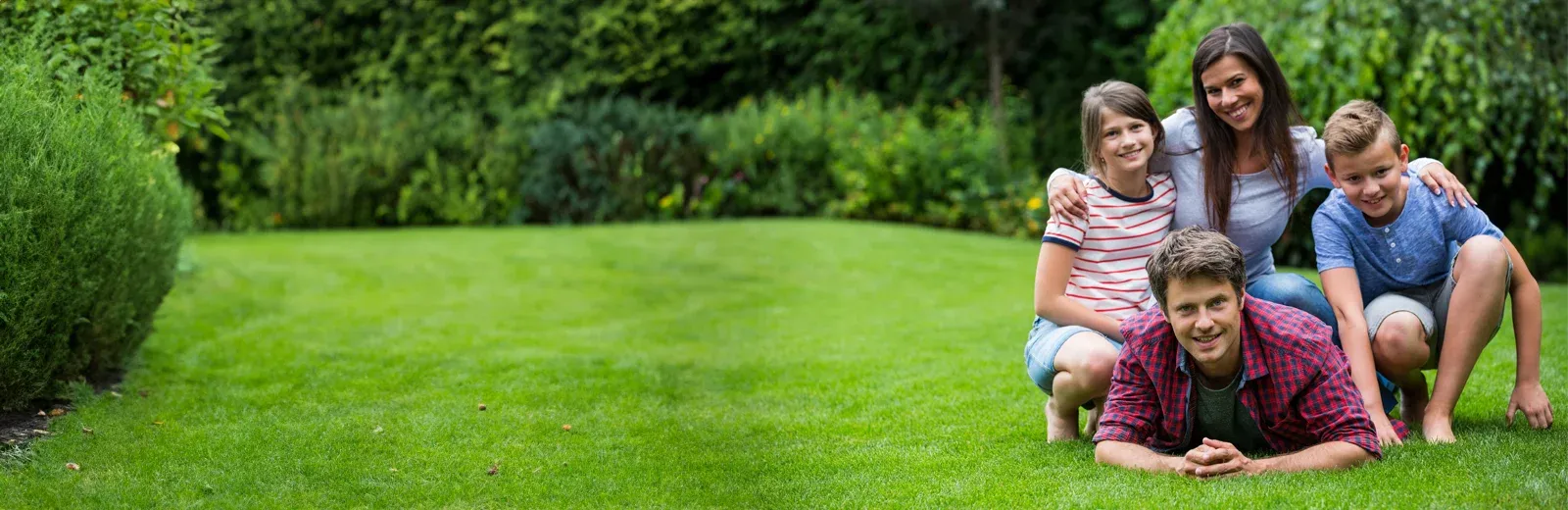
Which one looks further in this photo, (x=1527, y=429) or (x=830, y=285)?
(x=830, y=285)

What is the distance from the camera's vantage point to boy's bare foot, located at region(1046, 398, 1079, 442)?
11.6ft

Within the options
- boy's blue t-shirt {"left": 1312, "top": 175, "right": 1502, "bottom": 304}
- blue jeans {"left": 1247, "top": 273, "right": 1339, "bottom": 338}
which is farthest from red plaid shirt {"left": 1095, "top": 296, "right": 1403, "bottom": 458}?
boy's blue t-shirt {"left": 1312, "top": 175, "right": 1502, "bottom": 304}

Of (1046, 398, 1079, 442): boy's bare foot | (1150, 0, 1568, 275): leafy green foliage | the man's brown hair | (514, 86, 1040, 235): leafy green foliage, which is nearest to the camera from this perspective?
the man's brown hair

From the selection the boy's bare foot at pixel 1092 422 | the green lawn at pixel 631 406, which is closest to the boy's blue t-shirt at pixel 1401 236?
the green lawn at pixel 631 406

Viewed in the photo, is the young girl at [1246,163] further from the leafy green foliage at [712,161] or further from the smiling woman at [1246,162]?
the leafy green foliage at [712,161]

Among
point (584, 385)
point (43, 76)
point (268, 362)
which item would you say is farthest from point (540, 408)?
point (43, 76)

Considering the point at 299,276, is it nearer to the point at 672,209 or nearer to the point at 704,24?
the point at 672,209

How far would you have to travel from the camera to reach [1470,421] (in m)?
3.59

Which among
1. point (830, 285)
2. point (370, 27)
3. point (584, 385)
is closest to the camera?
point (584, 385)

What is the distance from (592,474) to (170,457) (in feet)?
3.64

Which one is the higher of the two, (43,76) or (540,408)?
(43,76)

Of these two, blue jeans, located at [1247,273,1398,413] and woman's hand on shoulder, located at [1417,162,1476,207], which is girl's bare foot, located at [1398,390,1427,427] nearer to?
blue jeans, located at [1247,273,1398,413]

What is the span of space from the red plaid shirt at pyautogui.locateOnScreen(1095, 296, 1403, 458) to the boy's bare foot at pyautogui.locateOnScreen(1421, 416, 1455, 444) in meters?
0.32

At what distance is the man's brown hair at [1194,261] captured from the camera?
2.89 metres
